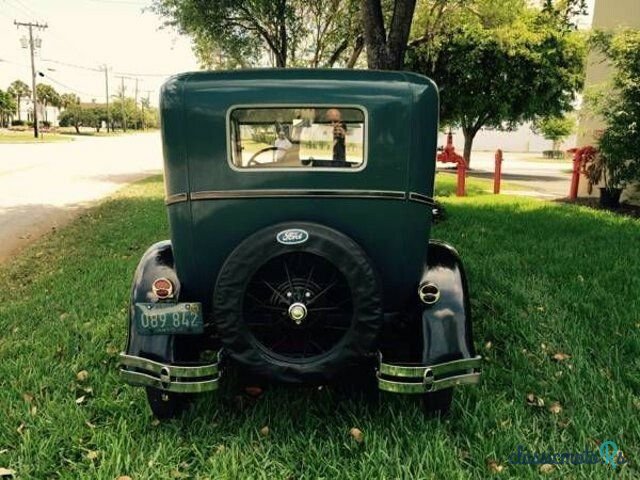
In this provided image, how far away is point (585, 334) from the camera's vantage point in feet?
13.8

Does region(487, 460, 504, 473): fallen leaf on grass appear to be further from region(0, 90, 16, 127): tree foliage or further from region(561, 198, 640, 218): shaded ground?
region(0, 90, 16, 127): tree foliage

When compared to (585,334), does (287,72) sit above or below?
above

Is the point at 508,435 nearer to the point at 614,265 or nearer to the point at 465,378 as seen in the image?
the point at 465,378

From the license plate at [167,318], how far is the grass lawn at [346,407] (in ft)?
1.79

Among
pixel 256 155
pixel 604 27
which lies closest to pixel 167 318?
pixel 256 155

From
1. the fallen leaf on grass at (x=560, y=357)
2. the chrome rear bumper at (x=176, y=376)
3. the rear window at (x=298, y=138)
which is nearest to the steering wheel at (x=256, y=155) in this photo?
the rear window at (x=298, y=138)

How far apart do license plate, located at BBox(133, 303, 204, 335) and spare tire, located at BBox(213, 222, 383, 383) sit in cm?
20

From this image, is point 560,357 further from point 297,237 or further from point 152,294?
point 152,294

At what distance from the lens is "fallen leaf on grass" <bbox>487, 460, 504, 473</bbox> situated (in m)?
2.69

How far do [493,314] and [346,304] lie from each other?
218cm

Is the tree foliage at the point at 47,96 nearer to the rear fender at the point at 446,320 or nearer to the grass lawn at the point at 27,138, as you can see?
the grass lawn at the point at 27,138

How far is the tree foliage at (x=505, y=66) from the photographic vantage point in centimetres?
1831

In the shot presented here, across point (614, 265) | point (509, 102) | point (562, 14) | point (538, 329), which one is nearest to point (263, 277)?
point (538, 329)

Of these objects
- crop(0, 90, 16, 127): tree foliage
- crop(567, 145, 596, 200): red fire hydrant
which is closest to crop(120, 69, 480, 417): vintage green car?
crop(567, 145, 596, 200): red fire hydrant
